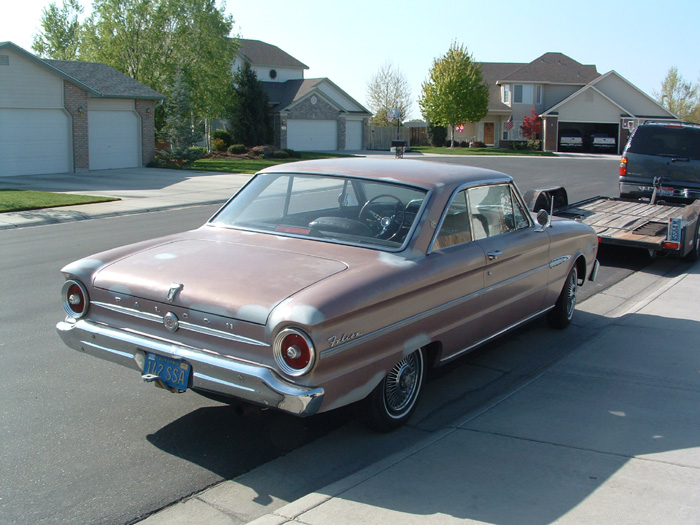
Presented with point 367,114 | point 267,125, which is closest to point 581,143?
point 367,114

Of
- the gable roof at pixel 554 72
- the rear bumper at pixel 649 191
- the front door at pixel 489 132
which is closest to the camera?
the rear bumper at pixel 649 191

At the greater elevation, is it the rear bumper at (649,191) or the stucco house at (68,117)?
the stucco house at (68,117)

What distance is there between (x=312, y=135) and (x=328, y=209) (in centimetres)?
4522

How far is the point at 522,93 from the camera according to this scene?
2391 inches

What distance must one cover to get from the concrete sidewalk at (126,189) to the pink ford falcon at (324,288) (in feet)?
36.4

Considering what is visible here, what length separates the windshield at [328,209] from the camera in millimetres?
5105

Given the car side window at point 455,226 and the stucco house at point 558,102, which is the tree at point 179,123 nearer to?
the car side window at point 455,226

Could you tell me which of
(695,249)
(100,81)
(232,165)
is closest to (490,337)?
(695,249)

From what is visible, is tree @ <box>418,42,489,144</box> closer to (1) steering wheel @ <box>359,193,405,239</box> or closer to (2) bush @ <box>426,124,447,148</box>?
(2) bush @ <box>426,124,447,148</box>

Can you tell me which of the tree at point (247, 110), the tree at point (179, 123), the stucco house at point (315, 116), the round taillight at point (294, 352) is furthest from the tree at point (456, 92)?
the round taillight at point (294, 352)

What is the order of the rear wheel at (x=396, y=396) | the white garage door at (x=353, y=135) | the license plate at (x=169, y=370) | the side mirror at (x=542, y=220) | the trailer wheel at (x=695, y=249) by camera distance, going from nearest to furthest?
the license plate at (x=169, y=370) < the rear wheel at (x=396, y=396) < the side mirror at (x=542, y=220) < the trailer wheel at (x=695, y=249) < the white garage door at (x=353, y=135)

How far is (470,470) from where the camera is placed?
407cm

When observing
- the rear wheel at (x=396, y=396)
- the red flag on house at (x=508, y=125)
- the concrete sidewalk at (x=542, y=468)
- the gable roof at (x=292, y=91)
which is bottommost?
the concrete sidewalk at (x=542, y=468)

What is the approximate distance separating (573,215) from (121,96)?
2264 centimetres
